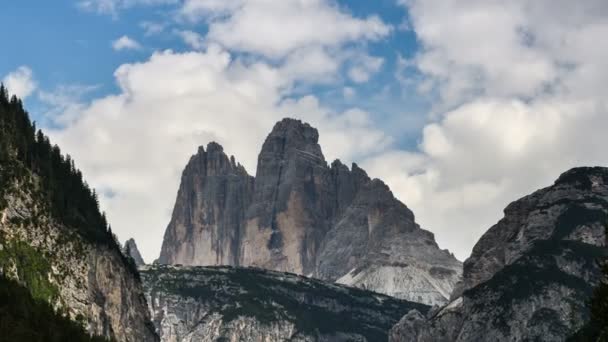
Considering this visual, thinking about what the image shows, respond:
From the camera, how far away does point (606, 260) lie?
15562cm

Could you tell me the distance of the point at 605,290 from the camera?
480 ft

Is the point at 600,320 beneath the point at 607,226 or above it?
beneath

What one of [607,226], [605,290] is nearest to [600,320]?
[605,290]

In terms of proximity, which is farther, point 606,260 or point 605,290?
point 606,260

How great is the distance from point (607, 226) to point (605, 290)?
42.5 ft

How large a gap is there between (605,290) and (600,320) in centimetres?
374

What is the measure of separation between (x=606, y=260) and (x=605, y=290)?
33.3ft

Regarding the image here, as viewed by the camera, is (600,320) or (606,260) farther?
(606,260)

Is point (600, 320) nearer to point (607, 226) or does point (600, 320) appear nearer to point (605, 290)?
point (605, 290)

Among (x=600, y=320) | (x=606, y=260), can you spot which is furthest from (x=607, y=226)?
(x=600, y=320)

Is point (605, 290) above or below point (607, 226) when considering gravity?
below

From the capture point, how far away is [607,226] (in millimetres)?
156500

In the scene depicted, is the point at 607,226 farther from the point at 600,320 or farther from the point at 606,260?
the point at 600,320
